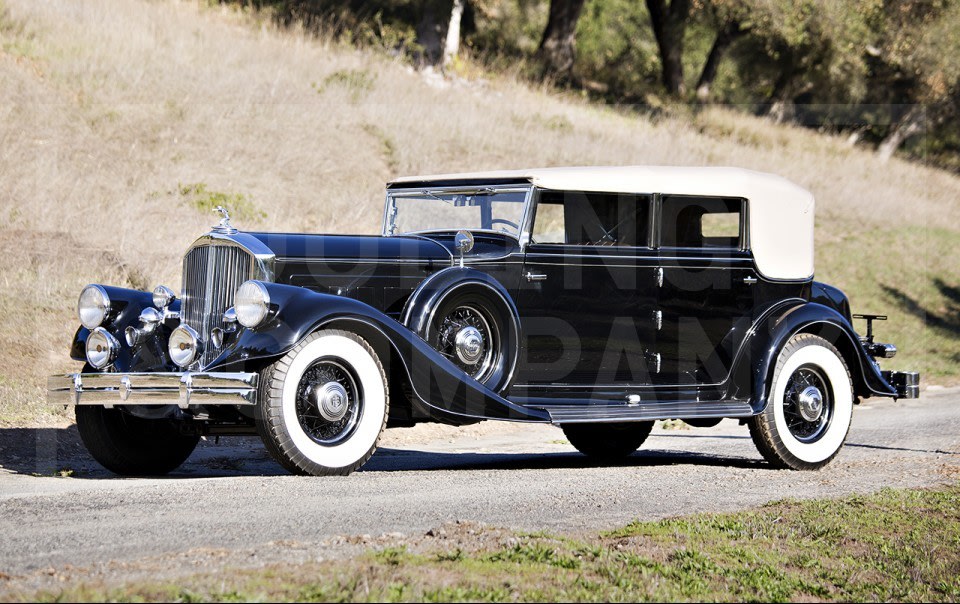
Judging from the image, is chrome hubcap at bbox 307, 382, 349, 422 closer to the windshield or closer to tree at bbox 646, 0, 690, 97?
the windshield

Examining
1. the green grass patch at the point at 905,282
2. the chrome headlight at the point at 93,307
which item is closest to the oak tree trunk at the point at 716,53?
the green grass patch at the point at 905,282

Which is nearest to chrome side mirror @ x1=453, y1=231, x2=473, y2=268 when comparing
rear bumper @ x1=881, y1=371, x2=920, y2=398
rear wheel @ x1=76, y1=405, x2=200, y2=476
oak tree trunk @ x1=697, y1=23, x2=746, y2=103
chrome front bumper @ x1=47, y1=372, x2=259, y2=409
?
chrome front bumper @ x1=47, y1=372, x2=259, y2=409

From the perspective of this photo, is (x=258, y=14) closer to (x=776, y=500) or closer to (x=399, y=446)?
(x=399, y=446)

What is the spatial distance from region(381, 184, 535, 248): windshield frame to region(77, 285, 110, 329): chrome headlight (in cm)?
205

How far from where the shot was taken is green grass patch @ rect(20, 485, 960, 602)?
3680mm

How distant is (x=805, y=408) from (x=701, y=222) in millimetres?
1579

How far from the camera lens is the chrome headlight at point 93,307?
7359mm

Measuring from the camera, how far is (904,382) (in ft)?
28.4

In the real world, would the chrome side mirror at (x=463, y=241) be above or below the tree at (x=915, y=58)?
below

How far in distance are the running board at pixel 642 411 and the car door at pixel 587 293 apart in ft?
0.73

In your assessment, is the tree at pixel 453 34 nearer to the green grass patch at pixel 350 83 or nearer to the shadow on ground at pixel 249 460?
the green grass patch at pixel 350 83

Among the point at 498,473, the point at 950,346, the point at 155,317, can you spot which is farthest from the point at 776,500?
the point at 950,346

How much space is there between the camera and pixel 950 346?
59.5 feet

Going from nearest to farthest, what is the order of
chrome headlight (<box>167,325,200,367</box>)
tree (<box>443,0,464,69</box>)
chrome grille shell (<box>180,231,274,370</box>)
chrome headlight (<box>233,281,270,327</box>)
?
1. chrome headlight (<box>233,281,270,327</box>)
2. chrome headlight (<box>167,325,200,367</box>)
3. chrome grille shell (<box>180,231,274,370</box>)
4. tree (<box>443,0,464,69</box>)
